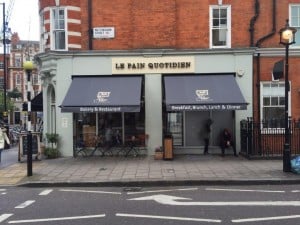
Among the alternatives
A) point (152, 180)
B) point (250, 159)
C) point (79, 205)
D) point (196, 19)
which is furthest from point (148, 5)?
point (79, 205)

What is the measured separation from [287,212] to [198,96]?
10166 millimetres

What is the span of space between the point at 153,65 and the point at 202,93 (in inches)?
99.2

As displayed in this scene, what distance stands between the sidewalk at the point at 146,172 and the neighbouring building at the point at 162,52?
78.3 inches

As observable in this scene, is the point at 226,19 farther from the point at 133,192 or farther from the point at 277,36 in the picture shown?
the point at 133,192

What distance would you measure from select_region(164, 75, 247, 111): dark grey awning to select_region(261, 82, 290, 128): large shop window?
1.62 m

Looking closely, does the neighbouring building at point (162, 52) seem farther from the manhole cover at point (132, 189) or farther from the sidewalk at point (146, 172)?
the manhole cover at point (132, 189)

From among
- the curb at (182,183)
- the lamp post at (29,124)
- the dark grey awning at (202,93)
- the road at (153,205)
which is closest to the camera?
the road at (153,205)

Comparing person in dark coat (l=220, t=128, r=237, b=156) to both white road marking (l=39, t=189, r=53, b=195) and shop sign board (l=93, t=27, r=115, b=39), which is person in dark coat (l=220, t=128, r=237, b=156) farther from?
white road marking (l=39, t=189, r=53, b=195)

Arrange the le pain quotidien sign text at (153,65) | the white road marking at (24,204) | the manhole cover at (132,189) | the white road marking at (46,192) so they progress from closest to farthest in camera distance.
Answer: the white road marking at (24,204), the white road marking at (46,192), the manhole cover at (132,189), the le pain quotidien sign text at (153,65)

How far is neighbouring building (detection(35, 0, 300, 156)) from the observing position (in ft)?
67.3

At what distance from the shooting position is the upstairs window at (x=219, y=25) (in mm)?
20797

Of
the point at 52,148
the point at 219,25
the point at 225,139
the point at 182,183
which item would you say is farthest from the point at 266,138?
the point at 52,148

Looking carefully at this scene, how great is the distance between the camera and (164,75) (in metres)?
20.7

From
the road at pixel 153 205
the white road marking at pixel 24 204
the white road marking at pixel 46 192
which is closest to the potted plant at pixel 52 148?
the road at pixel 153 205
